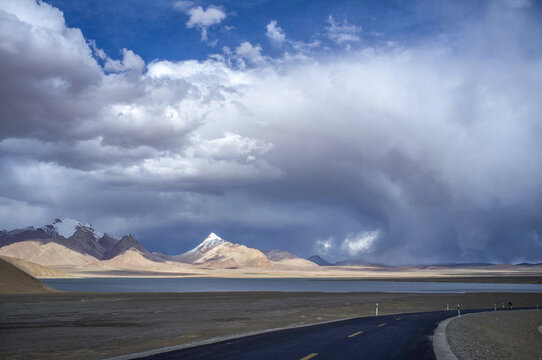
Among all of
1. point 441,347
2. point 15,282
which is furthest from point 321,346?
point 15,282

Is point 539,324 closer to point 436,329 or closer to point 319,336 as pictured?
point 436,329

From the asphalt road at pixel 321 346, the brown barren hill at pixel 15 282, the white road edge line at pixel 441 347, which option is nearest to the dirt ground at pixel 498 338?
the white road edge line at pixel 441 347

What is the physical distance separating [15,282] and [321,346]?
95405mm

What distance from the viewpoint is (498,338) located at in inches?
1217

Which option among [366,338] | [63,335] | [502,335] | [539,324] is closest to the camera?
[366,338]

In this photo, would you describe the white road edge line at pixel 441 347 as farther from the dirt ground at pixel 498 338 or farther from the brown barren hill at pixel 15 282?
the brown barren hill at pixel 15 282

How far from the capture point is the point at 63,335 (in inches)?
1169

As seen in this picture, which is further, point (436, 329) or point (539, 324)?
point (539, 324)

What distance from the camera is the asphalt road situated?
1877 centimetres

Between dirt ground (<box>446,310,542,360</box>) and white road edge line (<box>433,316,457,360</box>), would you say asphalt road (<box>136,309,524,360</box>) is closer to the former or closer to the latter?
white road edge line (<box>433,316,457,360</box>)

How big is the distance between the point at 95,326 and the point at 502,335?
29.1 m

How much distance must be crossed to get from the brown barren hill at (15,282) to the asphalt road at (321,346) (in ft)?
275

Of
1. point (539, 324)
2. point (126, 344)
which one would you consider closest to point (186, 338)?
point (126, 344)

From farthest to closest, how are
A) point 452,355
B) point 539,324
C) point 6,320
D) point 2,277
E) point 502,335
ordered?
point 2,277 < point 539,324 < point 6,320 < point 502,335 < point 452,355
